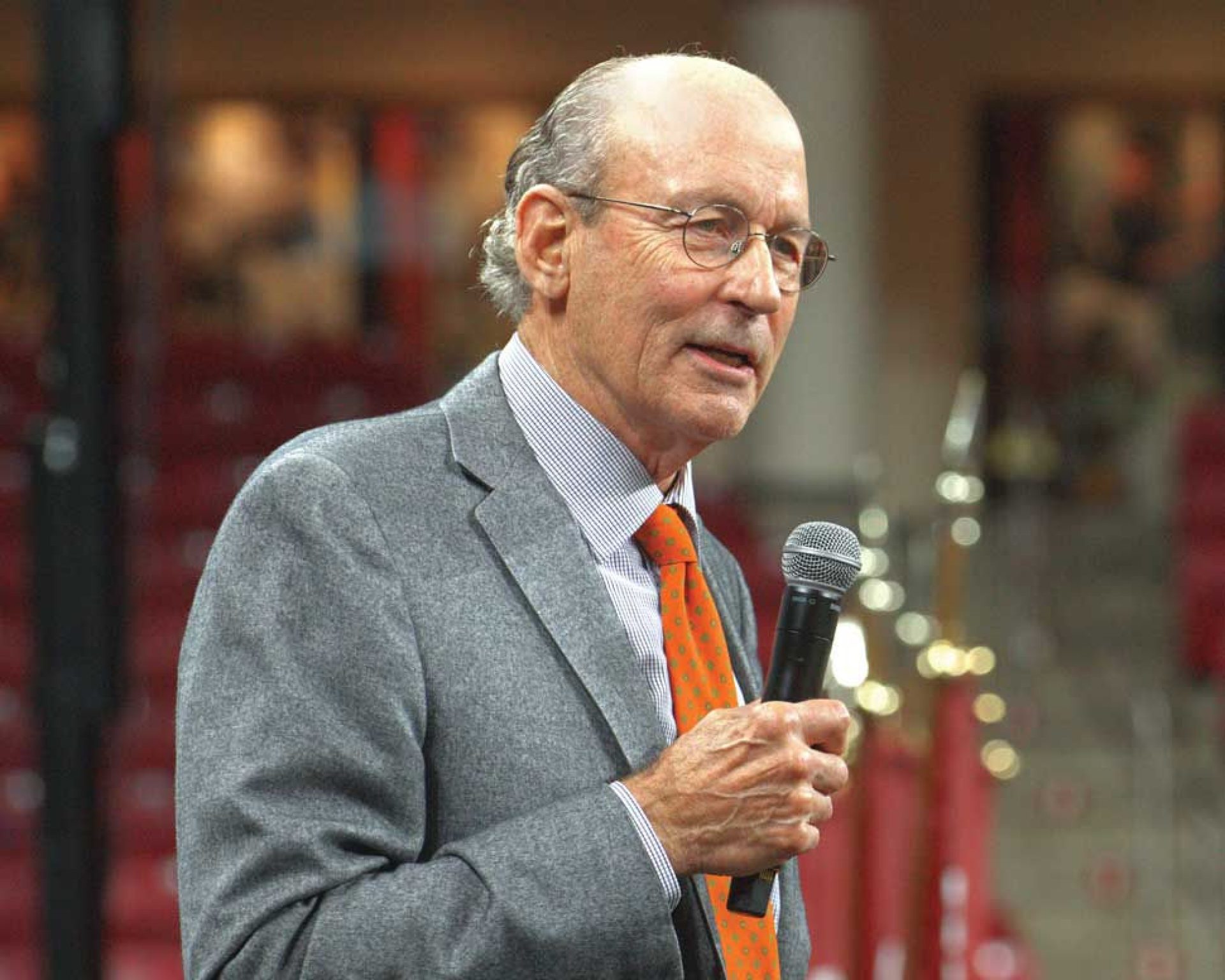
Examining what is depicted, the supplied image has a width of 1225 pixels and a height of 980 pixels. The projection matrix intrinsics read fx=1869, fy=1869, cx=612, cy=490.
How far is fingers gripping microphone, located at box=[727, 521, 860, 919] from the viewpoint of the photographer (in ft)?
3.84

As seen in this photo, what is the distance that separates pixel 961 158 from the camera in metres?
8.73

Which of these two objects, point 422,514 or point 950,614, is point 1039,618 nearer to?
point 950,614

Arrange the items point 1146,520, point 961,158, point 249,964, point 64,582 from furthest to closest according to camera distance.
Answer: point 961,158, point 1146,520, point 64,582, point 249,964

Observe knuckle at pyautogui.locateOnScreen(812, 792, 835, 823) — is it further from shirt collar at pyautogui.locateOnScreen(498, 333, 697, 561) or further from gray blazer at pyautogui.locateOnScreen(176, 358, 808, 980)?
shirt collar at pyautogui.locateOnScreen(498, 333, 697, 561)

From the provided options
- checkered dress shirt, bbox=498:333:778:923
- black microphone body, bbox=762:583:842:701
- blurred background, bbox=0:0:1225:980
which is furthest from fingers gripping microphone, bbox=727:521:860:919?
blurred background, bbox=0:0:1225:980

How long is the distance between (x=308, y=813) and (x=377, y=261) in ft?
26.3

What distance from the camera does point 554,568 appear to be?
122cm

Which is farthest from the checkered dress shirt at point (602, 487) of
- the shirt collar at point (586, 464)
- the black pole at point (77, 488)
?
the black pole at point (77, 488)

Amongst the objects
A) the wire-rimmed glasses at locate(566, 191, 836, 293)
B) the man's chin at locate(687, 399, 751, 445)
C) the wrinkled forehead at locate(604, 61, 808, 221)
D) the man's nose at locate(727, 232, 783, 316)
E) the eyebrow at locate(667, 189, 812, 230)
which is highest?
the wrinkled forehead at locate(604, 61, 808, 221)

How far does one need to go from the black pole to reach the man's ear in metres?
1.27

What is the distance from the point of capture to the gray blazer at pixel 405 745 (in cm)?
108

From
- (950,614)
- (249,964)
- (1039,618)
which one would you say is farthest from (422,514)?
(1039,618)

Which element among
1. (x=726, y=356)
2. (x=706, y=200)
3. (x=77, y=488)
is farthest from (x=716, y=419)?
(x=77, y=488)

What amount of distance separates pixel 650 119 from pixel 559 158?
8cm
